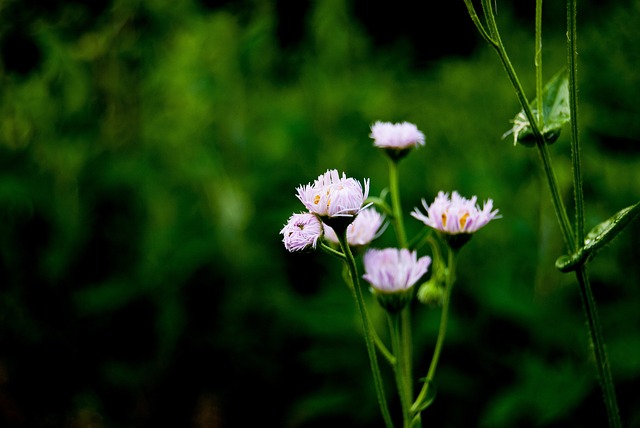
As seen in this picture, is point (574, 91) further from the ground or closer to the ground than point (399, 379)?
further from the ground

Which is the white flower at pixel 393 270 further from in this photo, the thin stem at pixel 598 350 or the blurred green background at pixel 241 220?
the blurred green background at pixel 241 220

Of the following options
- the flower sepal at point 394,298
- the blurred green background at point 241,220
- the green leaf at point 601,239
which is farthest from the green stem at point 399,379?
the blurred green background at point 241,220

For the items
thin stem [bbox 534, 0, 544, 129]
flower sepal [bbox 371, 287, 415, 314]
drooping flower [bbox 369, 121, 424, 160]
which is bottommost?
flower sepal [bbox 371, 287, 415, 314]

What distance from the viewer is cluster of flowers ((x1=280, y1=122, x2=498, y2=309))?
396 millimetres

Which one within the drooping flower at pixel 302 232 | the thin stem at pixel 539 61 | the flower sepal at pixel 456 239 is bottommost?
the flower sepal at pixel 456 239

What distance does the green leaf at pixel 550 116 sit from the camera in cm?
44

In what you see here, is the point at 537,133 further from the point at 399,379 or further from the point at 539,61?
the point at 399,379

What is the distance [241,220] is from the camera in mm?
1352

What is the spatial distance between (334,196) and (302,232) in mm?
29

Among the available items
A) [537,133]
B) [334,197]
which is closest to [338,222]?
[334,197]

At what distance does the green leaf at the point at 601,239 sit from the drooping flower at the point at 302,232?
0.15 metres

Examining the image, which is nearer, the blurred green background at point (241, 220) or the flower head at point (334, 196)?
the flower head at point (334, 196)

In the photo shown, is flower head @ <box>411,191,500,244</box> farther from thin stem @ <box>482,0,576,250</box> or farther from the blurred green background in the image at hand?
the blurred green background

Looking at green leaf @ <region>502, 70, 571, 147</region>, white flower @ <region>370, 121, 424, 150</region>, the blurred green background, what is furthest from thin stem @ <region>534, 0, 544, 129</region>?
the blurred green background
